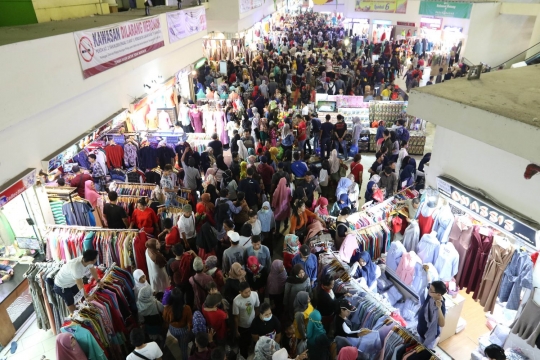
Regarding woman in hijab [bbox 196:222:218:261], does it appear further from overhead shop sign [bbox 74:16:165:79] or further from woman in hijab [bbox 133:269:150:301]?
overhead shop sign [bbox 74:16:165:79]

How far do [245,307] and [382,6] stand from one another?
27.0m

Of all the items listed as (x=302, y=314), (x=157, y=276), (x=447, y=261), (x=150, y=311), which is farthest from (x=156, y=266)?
(x=447, y=261)

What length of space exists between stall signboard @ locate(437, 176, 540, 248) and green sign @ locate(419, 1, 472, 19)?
16135 millimetres

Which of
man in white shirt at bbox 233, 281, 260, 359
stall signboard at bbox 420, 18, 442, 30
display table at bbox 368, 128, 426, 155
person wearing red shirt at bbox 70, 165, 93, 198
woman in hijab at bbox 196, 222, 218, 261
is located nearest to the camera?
man in white shirt at bbox 233, 281, 260, 359

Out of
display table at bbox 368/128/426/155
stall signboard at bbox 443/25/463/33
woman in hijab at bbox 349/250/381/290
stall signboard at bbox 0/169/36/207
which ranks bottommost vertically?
display table at bbox 368/128/426/155

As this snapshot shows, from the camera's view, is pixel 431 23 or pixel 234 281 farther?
pixel 431 23

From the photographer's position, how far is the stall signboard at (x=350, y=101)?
13.9 meters

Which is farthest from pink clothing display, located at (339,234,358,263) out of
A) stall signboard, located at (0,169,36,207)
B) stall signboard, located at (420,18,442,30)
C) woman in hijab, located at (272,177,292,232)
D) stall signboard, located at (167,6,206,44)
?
stall signboard, located at (420,18,442,30)

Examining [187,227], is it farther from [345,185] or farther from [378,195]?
[378,195]

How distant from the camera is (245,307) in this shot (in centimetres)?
507

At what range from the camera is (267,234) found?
24.5 ft

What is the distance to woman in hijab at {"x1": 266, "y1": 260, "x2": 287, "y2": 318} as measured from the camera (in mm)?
5543

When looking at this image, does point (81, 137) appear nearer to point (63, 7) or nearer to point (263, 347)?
point (63, 7)

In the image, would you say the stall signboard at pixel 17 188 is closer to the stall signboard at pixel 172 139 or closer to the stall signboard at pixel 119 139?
the stall signboard at pixel 119 139
